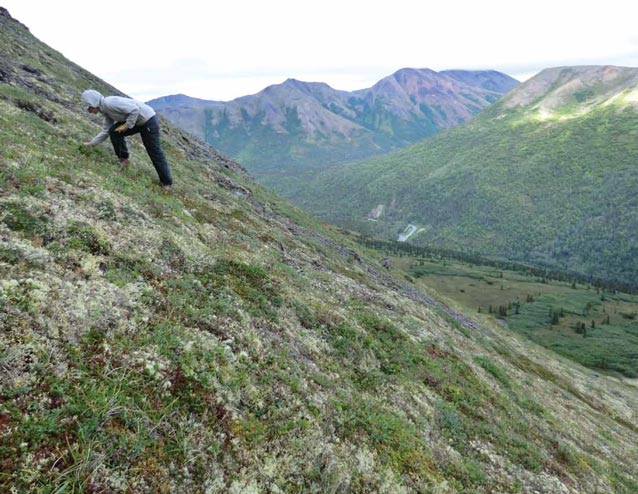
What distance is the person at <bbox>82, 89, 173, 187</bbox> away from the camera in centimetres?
1700

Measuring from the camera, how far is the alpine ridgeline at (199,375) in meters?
6.46

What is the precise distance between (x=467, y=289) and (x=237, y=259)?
20058cm

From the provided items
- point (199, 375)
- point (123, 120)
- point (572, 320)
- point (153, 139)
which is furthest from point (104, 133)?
point (572, 320)

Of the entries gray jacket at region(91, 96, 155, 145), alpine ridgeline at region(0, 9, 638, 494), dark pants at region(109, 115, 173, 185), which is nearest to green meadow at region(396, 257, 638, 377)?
alpine ridgeline at region(0, 9, 638, 494)

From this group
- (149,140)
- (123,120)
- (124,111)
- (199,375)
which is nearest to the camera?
(199,375)

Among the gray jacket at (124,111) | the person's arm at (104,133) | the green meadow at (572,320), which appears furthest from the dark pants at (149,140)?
the green meadow at (572,320)

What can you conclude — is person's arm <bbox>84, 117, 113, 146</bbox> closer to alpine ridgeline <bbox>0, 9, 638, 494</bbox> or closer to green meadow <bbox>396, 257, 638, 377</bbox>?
alpine ridgeline <bbox>0, 9, 638, 494</bbox>

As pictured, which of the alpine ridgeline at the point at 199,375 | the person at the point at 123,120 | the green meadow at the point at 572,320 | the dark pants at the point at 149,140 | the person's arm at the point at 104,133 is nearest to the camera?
the alpine ridgeline at the point at 199,375

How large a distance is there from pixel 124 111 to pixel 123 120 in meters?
0.63

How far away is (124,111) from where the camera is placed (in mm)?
17281

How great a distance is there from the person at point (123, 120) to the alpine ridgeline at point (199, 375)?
139cm

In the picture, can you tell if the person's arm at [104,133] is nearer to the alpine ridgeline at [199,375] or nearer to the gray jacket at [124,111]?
the gray jacket at [124,111]

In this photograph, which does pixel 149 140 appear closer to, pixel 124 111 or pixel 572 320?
pixel 124 111

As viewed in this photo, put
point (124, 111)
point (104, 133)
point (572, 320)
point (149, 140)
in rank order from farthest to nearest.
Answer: point (572, 320), point (104, 133), point (149, 140), point (124, 111)
